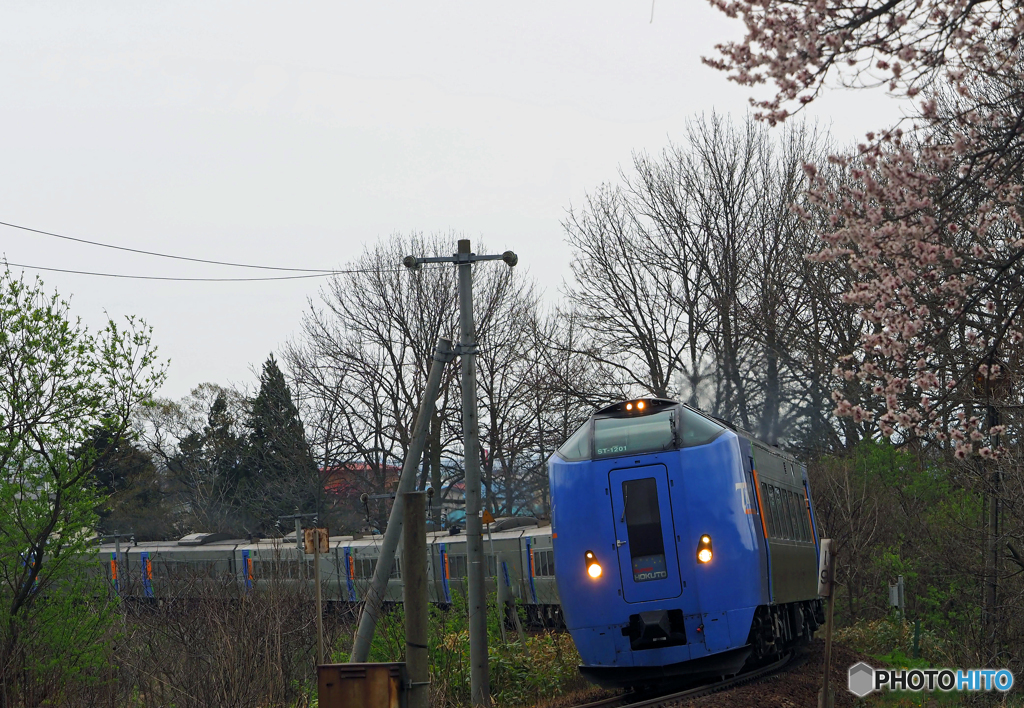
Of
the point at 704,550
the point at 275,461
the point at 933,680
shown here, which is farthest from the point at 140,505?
the point at 704,550

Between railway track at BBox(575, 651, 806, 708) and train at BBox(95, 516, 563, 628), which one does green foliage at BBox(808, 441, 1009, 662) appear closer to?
train at BBox(95, 516, 563, 628)

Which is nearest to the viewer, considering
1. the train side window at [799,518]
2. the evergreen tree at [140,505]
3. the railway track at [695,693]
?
the railway track at [695,693]

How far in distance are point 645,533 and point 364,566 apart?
20.1m

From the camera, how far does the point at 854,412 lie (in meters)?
10.8

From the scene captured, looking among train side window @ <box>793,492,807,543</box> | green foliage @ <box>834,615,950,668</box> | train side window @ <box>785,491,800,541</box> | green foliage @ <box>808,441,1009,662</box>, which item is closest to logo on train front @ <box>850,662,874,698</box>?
train side window @ <box>785,491,800,541</box>

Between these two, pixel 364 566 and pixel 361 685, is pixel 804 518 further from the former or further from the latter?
pixel 364 566

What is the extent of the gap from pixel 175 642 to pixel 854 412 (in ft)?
36.6

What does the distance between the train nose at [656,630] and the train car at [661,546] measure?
0.04ft

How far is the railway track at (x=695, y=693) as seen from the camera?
11453mm

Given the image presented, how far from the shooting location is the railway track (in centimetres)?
1145

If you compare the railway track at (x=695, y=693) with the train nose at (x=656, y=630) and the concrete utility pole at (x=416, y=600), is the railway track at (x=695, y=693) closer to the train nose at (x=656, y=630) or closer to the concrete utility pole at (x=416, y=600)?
the train nose at (x=656, y=630)

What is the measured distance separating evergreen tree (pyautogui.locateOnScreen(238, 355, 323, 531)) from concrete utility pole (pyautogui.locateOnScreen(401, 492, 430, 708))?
40209 millimetres

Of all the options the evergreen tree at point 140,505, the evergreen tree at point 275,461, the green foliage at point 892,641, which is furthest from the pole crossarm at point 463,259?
the evergreen tree at point 140,505

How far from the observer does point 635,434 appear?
40.9 ft
